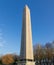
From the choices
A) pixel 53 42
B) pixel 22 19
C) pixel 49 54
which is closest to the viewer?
pixel 22 19

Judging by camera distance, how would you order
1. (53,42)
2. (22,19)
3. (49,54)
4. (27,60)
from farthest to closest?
(53,42) → (49,54) → (22,19) → (27,60)

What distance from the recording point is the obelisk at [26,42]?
1511cm

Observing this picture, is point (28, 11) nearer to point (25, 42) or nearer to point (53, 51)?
point (25, 42)

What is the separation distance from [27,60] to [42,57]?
81.7 ft

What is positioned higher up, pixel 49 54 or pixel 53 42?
pixel 53 42

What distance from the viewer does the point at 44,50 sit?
40.0 meters

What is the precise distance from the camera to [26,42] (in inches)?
610

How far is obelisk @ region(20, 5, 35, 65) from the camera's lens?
595 inches

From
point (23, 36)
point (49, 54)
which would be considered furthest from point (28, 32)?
point (49, 54)

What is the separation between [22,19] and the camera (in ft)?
53.8

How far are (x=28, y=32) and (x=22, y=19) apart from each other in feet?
4.98

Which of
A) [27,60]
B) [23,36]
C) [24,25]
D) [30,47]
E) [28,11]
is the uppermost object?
[28,11]

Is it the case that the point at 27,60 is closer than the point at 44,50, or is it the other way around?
the point at 27,60

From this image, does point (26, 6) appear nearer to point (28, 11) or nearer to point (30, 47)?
point (28, 11)
